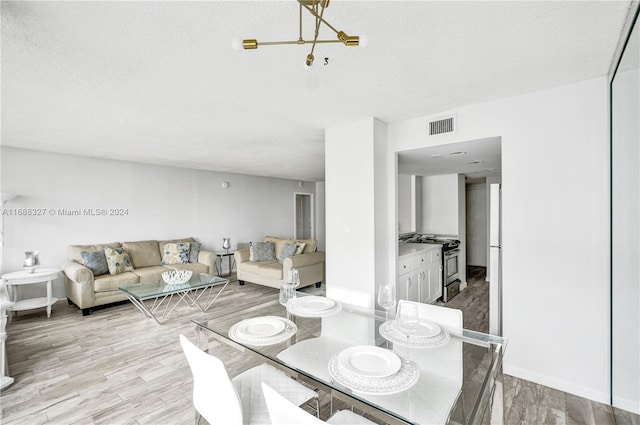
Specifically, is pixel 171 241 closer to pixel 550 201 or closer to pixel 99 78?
pixel 99 78

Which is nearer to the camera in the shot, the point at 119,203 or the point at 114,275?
the point at 114,275

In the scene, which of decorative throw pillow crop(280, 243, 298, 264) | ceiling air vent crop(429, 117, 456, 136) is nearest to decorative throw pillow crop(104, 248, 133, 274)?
decorative throw pillow crop(280, 243, 298, 264)

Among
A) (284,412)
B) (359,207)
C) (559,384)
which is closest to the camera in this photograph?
(284,412)

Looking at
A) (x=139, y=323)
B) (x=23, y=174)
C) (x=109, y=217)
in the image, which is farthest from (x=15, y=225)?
(x=139, y=323)

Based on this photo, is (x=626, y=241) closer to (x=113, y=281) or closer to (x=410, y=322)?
(x=410, y=322)

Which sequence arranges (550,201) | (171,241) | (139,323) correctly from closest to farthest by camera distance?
(550,201) → (139,323) → (171,241)

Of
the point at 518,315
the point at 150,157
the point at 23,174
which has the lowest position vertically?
the point at 518,315

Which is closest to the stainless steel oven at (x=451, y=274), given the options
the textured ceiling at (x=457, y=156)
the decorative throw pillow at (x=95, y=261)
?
the textured ceiling at (x=457, y=156)

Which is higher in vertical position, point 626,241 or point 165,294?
point 626,241

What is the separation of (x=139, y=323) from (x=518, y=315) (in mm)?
4164

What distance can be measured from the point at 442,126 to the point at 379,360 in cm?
238

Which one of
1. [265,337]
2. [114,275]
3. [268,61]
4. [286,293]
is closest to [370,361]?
[265,337]

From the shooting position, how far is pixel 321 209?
9.12m

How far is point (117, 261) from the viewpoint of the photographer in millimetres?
4488
